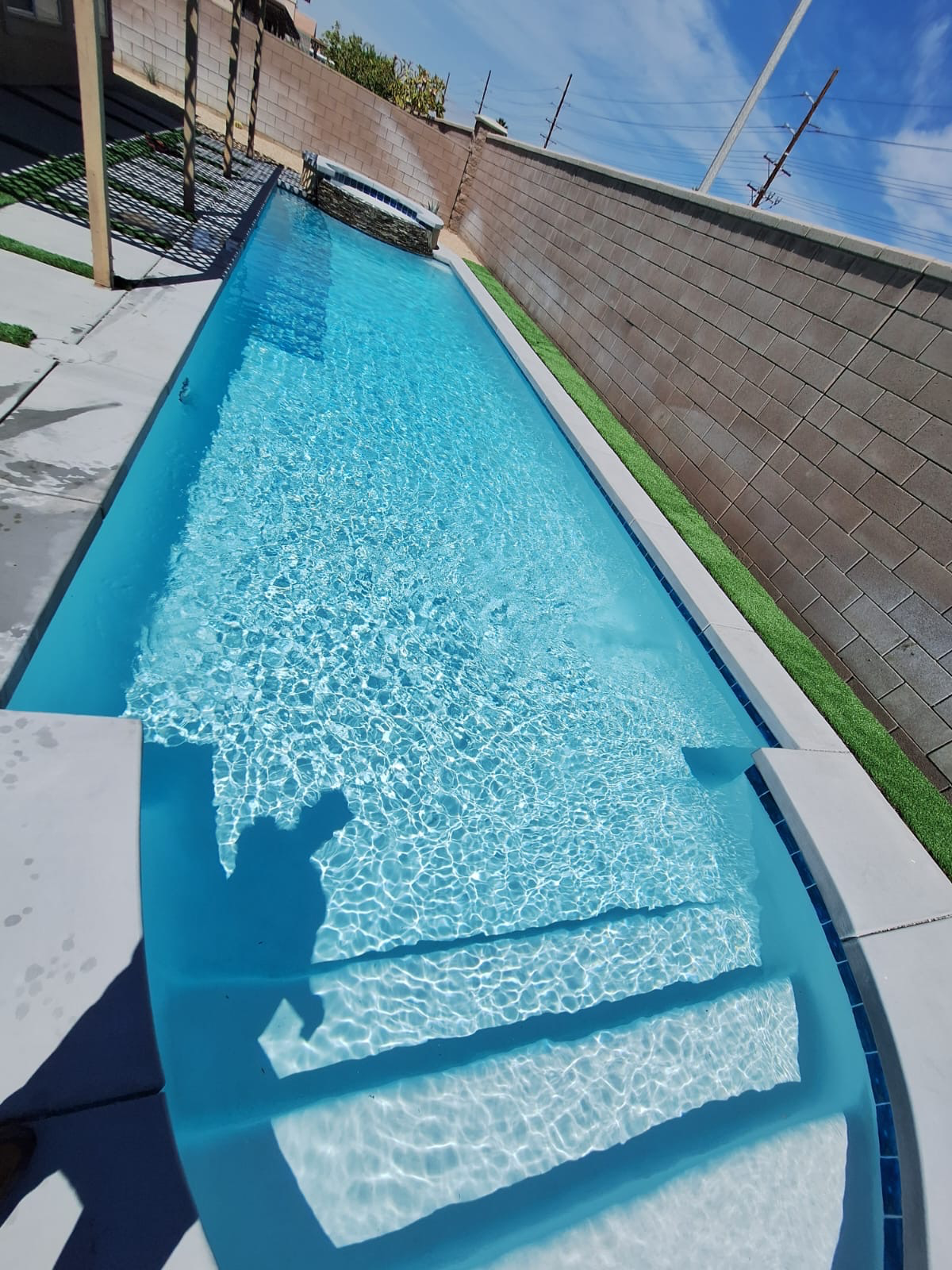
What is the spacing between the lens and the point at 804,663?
4531mm

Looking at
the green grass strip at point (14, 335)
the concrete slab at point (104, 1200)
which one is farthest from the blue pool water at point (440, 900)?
the green grass strip at point (14, 335)

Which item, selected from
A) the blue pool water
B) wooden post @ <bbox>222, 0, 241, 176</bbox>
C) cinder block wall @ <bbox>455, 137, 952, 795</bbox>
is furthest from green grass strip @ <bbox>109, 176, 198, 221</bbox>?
cinder block wall @ <bbox>455, 137, 952, 795</bbox>

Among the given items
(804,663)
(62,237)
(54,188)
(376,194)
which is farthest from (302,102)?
(804,663)

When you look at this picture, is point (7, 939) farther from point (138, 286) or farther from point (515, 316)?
point (515, 316)

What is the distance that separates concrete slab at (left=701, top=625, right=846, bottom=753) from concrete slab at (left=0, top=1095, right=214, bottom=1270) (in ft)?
12.2

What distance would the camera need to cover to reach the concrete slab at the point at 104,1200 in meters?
1.22

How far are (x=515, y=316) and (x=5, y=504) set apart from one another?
30.4ft

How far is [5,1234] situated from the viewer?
1.20 meters

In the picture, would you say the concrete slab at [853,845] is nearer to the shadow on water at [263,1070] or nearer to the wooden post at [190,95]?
the shadow on water at [263,1070]

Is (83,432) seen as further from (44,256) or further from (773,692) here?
(773,692)

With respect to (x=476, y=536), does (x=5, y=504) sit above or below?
above

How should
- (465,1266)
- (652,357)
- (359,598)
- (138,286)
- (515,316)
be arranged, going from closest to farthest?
(465,1266)
(359,598)
(138,286)
(652,357)
(515,316)

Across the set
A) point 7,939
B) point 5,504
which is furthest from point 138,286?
point 7,939

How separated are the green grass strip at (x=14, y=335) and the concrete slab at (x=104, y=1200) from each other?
3.91 metres
